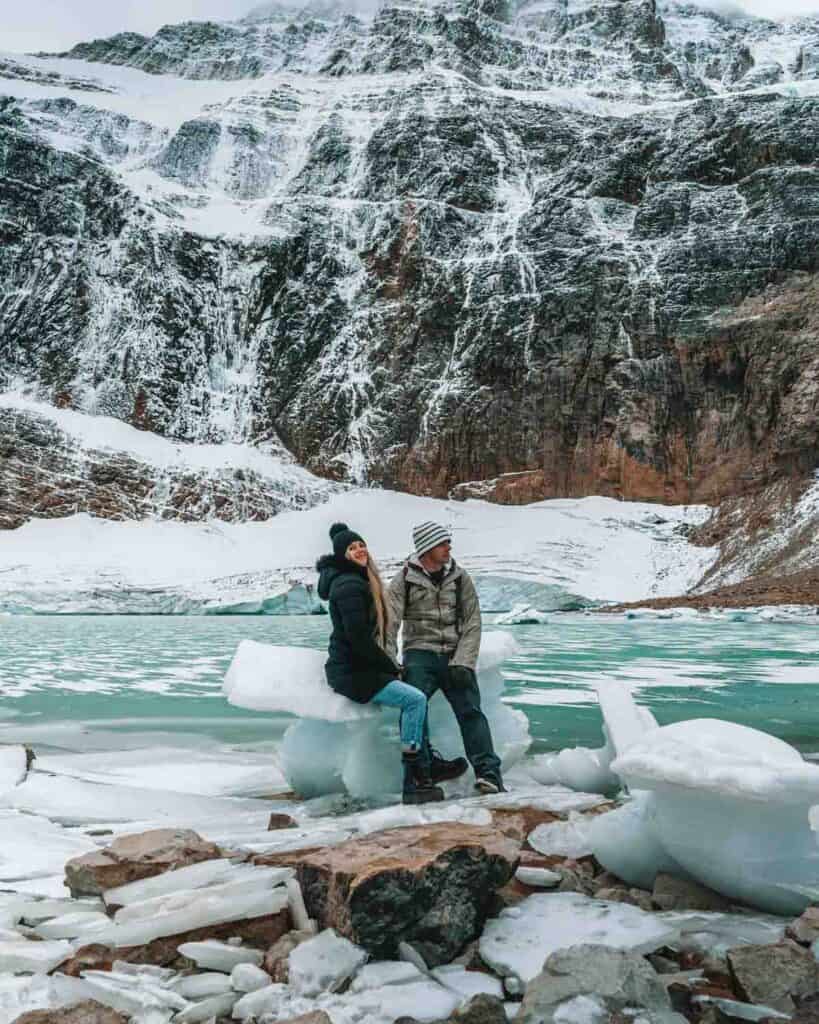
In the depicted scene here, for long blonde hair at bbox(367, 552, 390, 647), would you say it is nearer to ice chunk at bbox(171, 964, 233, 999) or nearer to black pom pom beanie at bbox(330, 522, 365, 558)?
black pom pom beanie at bbox(330, 522, 365, 558)

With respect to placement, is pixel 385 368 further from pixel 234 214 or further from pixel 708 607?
pixel 708 607

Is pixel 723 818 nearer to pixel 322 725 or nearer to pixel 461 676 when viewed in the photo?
pixel 461 676

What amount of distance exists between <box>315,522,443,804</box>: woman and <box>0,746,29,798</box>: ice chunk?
205 cm

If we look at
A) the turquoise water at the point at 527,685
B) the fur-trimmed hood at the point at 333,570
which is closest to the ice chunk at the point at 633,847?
the fur-trimmed hood at the point at 333,570

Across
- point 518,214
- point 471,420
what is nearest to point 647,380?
point 471,420

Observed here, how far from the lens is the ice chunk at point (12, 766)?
503 centimetres

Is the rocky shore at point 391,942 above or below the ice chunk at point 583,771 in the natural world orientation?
above

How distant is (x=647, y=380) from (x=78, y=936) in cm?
5296

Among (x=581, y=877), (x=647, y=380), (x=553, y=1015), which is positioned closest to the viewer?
(x=553, y=1015)

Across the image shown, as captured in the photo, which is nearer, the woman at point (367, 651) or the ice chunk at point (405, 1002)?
the ice chunk at point (405, 1002)

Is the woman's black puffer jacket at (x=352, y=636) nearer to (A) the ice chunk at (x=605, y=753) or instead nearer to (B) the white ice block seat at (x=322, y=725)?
(B) the white ice block seat at (x=322, y=725)

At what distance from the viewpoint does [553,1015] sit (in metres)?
2.14

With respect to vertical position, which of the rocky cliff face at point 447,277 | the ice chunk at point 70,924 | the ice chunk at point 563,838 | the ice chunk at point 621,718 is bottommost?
the ice chunk at point 70,924

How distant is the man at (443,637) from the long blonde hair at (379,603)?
66mm
